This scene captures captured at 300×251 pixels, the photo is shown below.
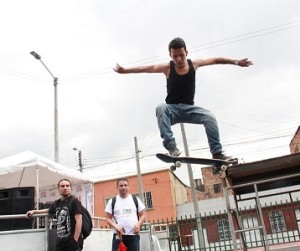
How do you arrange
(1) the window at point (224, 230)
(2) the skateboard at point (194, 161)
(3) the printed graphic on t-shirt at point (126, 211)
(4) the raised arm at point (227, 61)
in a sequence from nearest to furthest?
(2) the skateboard at point (194, 161)
(4) the raised arm at point (227, 61)
(3) the printed graphic on t-shirt at point (126, 211)
(1) the window at point (224, 230)

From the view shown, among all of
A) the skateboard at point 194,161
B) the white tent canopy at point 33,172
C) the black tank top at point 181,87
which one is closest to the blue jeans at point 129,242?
the skateboard at point 194,161

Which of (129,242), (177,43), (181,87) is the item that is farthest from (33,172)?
(177,43)

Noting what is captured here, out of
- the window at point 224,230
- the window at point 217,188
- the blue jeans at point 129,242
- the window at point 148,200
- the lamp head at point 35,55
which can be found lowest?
the blue jeans at point 129,242

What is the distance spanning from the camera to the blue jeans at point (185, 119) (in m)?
4.65

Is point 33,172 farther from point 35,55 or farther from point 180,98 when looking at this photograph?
point 180,98

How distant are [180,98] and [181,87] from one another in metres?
0.15

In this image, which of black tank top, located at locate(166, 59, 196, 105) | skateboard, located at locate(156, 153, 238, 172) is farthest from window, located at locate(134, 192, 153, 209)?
black tank top, located at locate(166, 59, 196, 105)

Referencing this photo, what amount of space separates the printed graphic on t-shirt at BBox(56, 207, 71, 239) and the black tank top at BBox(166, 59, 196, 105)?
6.80 ft

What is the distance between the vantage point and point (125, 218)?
18.3 ft

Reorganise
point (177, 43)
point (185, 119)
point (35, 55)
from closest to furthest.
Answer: point (177, 43), point (185, 119), point (35, 55)

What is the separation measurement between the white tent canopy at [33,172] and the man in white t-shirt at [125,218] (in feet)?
13.1

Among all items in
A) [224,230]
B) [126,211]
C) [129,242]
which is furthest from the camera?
[224,230]

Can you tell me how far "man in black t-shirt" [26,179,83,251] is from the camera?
4855 millimetres

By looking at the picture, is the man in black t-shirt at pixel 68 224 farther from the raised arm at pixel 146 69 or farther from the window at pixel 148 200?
the window at pixel 148 200
